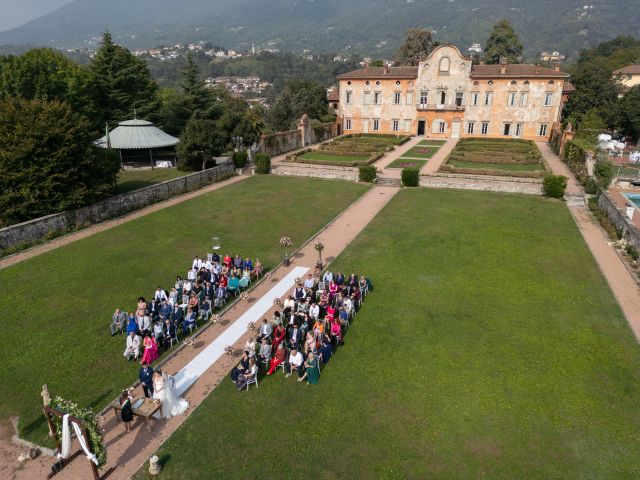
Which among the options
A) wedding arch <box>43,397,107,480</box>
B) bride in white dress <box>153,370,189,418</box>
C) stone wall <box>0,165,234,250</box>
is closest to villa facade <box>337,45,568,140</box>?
stone wall <box>0,165,234,250</box>

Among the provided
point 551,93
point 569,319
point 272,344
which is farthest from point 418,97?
point 272,344

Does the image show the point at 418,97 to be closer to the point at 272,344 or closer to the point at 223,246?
the point at 223,246

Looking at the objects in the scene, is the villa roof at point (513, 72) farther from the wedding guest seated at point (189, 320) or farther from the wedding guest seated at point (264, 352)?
the wedding guest seated at point (264, 352)

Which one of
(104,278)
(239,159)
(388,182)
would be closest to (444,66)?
(388,182)

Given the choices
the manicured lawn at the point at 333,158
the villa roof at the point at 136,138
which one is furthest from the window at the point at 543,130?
the villa roof at the point at 136,138

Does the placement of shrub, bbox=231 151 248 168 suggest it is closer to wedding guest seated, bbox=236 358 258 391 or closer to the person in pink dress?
the person in pink dress
